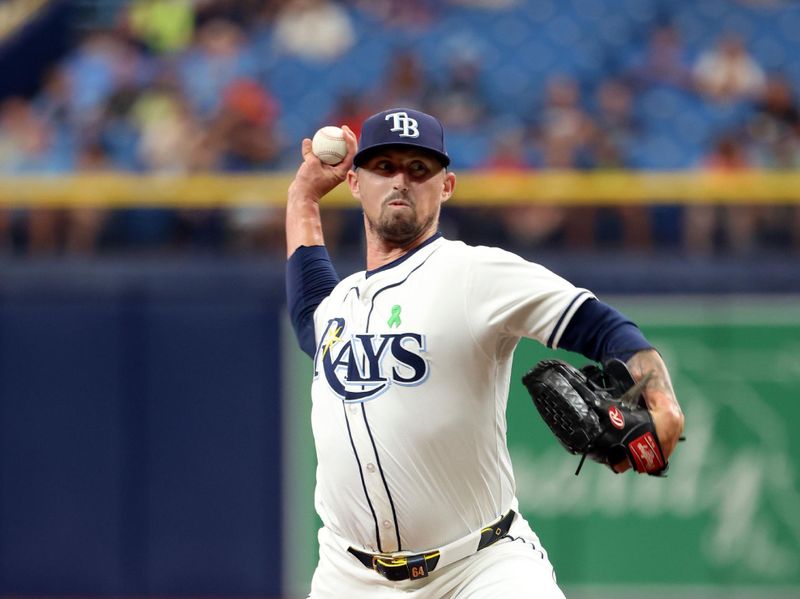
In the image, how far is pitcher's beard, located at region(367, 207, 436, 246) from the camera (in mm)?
→ 3652

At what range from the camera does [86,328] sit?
8148mm

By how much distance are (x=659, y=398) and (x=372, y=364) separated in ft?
2.61

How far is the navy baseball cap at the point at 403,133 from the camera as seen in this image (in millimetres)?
3631

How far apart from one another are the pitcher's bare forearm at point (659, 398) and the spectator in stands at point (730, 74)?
285 inches

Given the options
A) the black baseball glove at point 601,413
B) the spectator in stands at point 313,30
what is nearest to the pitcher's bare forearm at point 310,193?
the black baseball glove at point 601,413

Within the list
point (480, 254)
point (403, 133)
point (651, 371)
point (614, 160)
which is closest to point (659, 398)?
point (651, 371)

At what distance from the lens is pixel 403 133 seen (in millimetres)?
3633

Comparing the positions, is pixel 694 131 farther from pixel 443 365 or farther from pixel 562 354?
pixel 443 365

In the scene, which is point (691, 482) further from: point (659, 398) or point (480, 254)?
point (659, 398)

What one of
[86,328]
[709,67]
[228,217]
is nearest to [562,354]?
[228,217]

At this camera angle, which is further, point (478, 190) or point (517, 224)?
point (478, 190)

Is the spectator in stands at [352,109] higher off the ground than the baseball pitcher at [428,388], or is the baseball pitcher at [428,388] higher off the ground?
the spectator in stands at [352,109]

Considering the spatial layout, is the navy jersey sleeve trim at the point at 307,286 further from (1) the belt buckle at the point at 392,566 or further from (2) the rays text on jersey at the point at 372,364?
(1) the belt buckle at the point at 392,566

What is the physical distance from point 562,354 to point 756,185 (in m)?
1.58
